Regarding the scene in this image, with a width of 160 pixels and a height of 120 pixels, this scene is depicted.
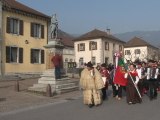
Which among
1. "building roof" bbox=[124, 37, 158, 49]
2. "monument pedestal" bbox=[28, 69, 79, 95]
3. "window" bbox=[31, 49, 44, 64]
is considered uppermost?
"building roof" bbox=[124, 37, 158, 49]

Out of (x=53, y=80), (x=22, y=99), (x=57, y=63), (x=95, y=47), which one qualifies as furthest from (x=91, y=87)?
(x=95, y=47)

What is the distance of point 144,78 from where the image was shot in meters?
18.0

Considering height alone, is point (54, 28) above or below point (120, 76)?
above

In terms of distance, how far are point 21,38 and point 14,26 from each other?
153 cm

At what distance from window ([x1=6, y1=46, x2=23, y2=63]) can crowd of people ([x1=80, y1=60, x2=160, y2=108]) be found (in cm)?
1831

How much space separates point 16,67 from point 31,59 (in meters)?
2.50

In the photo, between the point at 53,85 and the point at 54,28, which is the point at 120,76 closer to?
the point at 53,85

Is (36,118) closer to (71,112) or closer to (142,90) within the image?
(71,112)

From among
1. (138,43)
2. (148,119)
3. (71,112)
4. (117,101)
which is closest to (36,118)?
(71,112)

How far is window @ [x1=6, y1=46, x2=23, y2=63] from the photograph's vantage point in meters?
35.6

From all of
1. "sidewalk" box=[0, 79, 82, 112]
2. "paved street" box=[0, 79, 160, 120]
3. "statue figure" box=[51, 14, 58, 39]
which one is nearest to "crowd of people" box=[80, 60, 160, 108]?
"paved street" box=[0, 79, 160, 120]

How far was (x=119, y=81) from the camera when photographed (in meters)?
16.6

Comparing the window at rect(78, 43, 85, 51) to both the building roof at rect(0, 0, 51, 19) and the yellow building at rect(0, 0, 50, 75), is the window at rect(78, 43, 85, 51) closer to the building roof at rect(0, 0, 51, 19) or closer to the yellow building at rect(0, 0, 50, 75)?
the yellow building at rect(0, 0, 50, 75)

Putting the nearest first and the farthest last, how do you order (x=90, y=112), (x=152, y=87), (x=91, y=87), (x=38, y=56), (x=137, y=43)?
(x=90, y=112)
(x=91, y=87)
(x=152, y=87)
(x=38, y=56)
(x=137, y=43)
